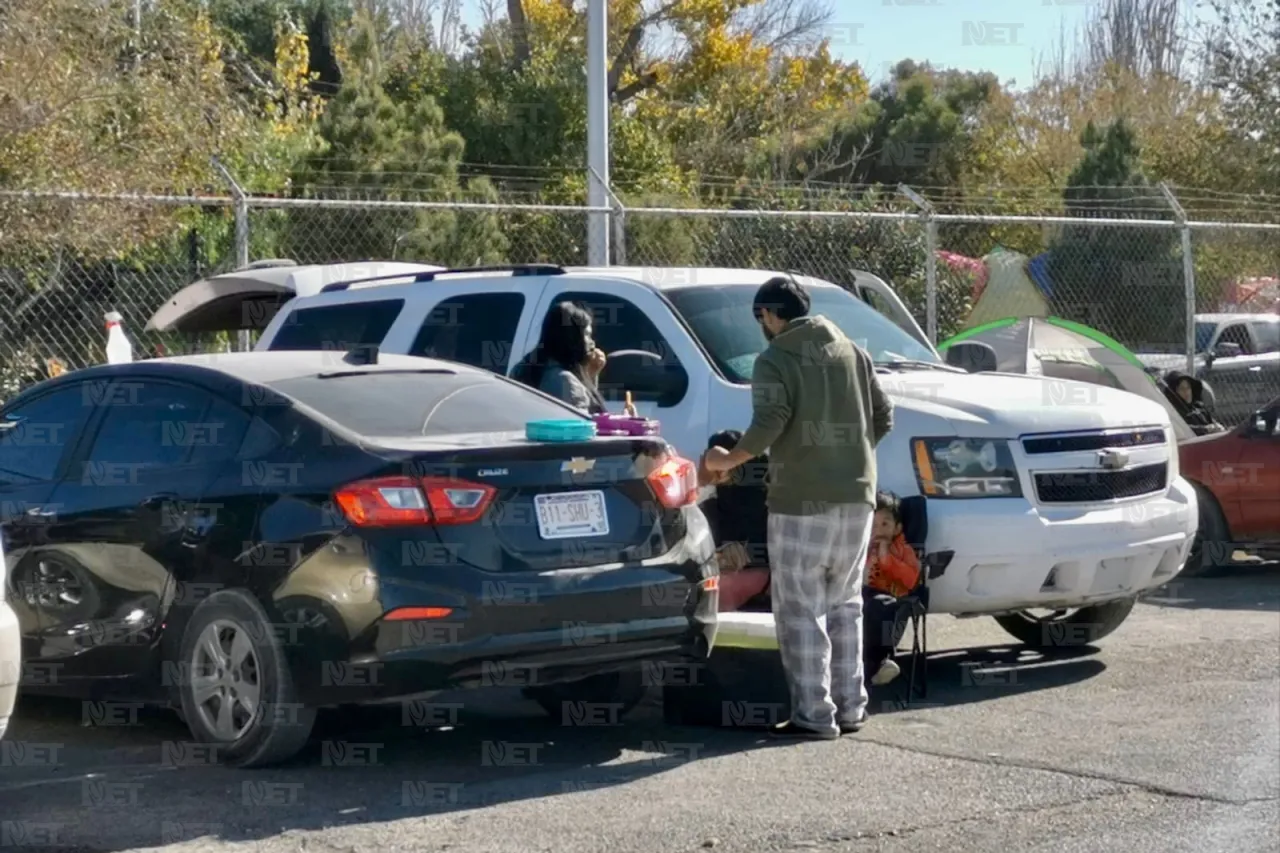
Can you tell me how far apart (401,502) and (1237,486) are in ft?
24.0

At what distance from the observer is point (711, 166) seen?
35156mm

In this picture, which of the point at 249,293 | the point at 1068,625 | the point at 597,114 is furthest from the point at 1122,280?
the point at 249,293

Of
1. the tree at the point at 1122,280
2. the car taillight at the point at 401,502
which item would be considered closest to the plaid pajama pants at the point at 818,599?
the car taillight at the point at 401,502

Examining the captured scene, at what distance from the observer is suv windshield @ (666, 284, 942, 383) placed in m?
9.20

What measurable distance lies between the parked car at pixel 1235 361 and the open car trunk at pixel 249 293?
8277mm

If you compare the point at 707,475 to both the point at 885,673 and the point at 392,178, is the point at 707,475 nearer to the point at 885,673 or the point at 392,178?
the point at 885,673

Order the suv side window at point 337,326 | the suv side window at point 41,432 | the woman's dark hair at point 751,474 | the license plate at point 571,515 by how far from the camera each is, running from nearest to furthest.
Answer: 1. the license plate at point 571,515
2. the suv side window at point 41,432
3. the woman's dark hair at point 751,474
4. the suv side window at point 337,326

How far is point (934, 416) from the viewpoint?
8484 mm

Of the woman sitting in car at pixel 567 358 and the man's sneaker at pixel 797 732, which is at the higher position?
the woman sitting in car at pixel 567 358

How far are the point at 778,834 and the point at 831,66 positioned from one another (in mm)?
32071

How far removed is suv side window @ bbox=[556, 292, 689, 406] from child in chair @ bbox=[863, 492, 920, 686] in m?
1.33

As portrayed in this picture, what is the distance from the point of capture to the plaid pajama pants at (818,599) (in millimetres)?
7504

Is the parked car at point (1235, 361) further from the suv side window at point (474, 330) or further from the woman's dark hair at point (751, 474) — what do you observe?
the woman's dark hair at point (751, 474)

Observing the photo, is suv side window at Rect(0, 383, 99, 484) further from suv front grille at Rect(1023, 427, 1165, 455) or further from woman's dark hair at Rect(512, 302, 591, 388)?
suv front grille at Rect(1023, 427, 1165, 455)
